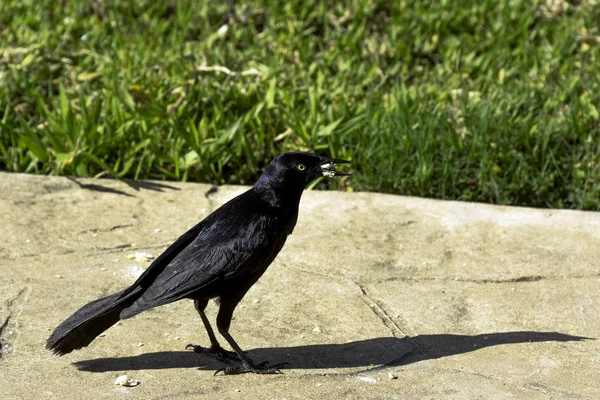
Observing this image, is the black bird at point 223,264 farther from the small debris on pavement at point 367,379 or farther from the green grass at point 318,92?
the green grass at point 318,92

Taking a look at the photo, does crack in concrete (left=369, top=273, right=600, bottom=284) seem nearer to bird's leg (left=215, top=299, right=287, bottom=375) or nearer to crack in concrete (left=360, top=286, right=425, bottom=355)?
A: crack in concrete (left=360, top=286, right=425, bottom=355)

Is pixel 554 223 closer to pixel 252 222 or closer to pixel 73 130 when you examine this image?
pixel 252 222

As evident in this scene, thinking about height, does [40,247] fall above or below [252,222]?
below

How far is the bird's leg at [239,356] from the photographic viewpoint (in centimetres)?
349

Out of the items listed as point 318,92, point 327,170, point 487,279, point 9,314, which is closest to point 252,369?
point 327,170

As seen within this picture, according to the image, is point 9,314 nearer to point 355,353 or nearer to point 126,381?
point 126,381

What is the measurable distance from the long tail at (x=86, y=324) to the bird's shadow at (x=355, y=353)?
0.39 ft

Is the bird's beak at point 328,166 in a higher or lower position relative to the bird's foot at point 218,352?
higher

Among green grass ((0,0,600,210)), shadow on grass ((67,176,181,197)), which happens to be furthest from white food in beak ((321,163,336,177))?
shadow on grass ((67,176,181,197))

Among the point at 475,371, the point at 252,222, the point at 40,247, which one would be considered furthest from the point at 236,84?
the point at 475,371

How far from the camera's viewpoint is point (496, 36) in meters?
7.25

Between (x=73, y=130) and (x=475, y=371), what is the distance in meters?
3.07

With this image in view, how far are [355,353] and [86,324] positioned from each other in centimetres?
106

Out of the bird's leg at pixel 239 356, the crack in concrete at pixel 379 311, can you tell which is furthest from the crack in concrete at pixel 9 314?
the crack in concrete at pixel 379 311
